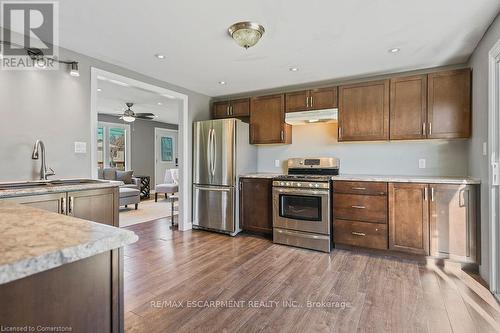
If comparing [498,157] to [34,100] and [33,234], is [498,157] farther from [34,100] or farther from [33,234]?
[34,100]

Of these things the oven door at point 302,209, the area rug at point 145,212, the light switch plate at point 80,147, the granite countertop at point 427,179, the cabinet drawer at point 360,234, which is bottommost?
the area rug at point 145,212

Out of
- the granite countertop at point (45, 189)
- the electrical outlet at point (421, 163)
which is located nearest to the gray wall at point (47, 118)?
the granite countertop at point (45, 189)

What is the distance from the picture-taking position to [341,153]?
13.1ft

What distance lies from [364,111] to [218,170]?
2267mm

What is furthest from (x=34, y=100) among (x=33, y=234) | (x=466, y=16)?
(x=466, y=16)

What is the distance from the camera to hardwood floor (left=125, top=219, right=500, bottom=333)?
73.0 inches

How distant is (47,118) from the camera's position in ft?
8.70

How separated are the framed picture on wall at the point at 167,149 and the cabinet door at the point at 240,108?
16.7 ft

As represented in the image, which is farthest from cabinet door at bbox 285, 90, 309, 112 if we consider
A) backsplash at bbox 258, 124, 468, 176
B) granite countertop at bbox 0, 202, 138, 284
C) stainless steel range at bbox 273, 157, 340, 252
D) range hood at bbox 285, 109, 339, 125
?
granite countertop at bbox 0, 202, 138, 284

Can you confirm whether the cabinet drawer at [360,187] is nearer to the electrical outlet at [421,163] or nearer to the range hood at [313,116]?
the electrical outlet at [421,163]

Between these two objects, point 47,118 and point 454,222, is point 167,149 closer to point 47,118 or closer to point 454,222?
Result: point 47,118

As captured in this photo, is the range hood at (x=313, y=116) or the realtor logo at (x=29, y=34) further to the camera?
the range hood at (x=313, y=116)

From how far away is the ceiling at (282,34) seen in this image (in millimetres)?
2045

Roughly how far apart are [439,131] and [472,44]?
94 cm
